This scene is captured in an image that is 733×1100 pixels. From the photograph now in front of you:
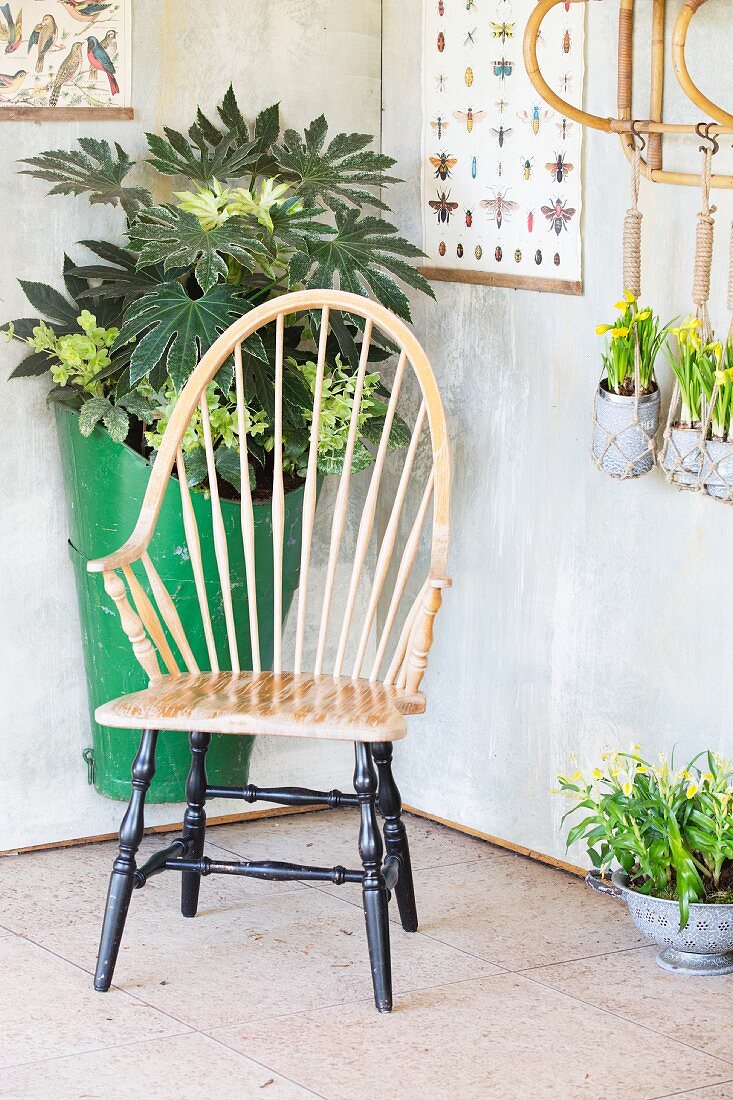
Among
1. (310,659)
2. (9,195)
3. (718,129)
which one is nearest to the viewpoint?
(718,129)

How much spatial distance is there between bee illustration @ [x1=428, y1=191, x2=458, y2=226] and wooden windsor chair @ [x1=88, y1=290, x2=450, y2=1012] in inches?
17.4

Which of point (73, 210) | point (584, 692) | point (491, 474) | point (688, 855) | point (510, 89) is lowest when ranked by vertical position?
point (688, 855)

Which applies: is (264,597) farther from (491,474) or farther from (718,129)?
(718,129)

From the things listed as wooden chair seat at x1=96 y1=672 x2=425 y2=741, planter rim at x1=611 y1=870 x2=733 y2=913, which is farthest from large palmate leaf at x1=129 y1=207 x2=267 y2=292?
planter rim at x1=611 y1=870 x2=733 y2=913

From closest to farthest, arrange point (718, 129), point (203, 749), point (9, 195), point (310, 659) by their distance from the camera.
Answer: point (718, 129)
point (203, 749)
point (9, 195)
point (310, 659)

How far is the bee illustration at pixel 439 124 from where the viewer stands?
3176 millimetres

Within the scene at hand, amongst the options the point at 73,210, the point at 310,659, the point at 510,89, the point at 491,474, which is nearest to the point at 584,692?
the point at 491,474

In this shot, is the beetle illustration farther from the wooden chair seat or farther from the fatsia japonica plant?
the wooden chair seat

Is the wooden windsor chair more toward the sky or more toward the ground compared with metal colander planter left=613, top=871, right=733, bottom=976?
more toward the sky

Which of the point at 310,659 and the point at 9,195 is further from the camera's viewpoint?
the point at 310,659

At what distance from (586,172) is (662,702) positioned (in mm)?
1041

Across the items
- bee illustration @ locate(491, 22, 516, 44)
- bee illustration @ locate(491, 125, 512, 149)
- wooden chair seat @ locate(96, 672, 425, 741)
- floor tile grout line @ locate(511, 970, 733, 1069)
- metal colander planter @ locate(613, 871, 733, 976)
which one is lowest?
floor tile grout line @ locate(511, 970, 733, 1069)

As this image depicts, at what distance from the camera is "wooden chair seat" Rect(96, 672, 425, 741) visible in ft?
7.71

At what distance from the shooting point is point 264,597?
10.2ft
